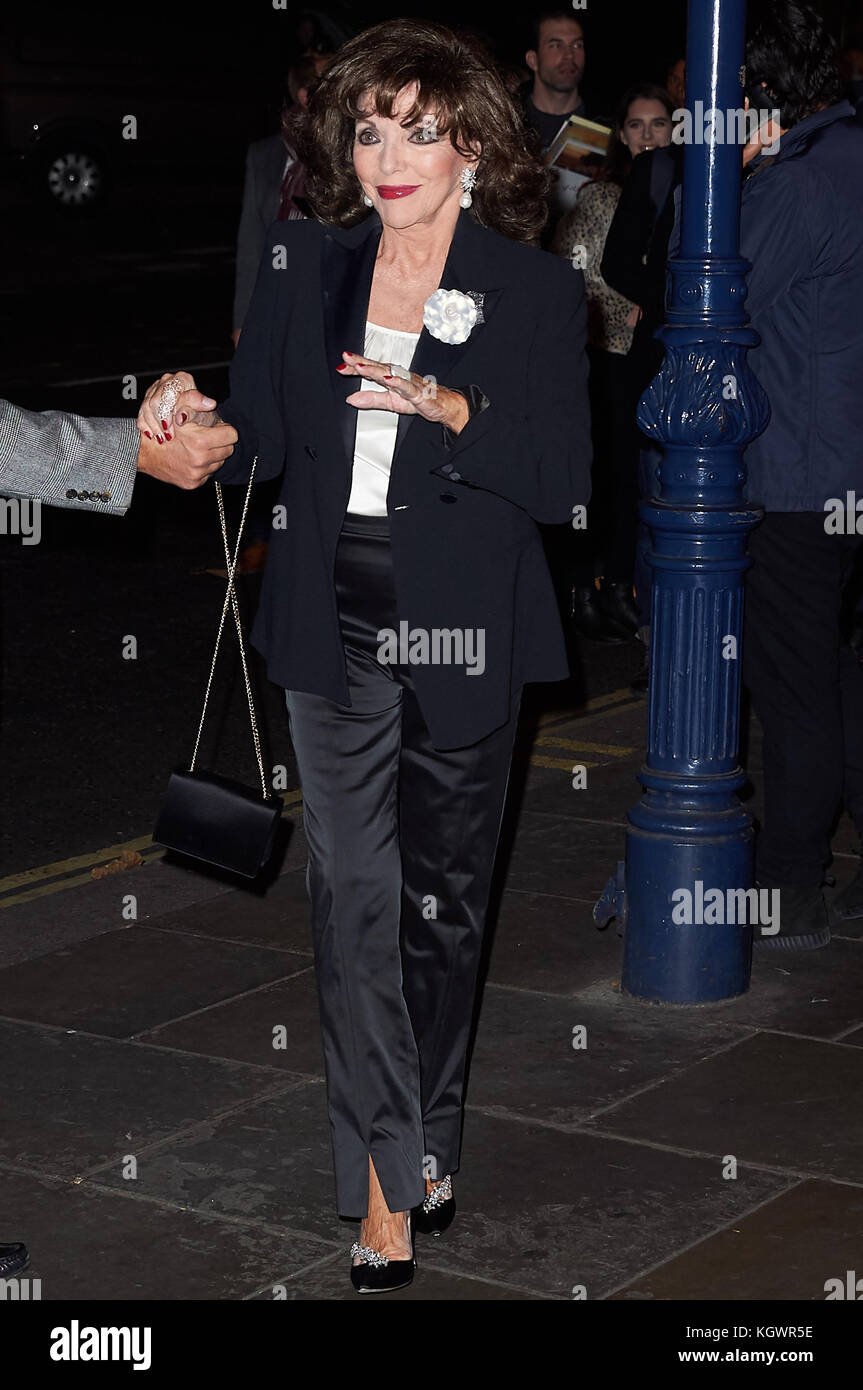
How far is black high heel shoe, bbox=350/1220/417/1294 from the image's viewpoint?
3963 mm

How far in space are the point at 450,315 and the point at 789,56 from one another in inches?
82.9

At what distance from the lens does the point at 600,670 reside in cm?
922

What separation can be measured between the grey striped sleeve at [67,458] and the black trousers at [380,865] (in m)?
0.45

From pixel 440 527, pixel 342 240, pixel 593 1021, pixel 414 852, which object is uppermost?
pixel 342 240

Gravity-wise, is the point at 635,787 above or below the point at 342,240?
below

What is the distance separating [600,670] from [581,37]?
3.10 meters

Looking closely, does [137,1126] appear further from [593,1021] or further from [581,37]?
[581,37]

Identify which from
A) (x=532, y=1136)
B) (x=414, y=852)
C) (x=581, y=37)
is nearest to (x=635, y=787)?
(x=532, y=1136)

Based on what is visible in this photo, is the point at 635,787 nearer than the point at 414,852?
No

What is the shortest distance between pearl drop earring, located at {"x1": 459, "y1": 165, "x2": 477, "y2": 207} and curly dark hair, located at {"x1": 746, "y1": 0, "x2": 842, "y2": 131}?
181 cm

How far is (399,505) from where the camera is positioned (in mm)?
3863

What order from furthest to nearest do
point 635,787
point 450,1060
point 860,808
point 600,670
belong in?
point 600,670 → point 635,787 → point 860,808 → point 450,1060

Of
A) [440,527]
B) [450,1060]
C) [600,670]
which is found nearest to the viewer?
[440,527]

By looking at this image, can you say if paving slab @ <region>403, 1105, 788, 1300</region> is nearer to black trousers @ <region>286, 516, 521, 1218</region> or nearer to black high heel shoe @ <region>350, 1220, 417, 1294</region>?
black high heel shoe @ <region>350, 1220, 417, 1294</region>
